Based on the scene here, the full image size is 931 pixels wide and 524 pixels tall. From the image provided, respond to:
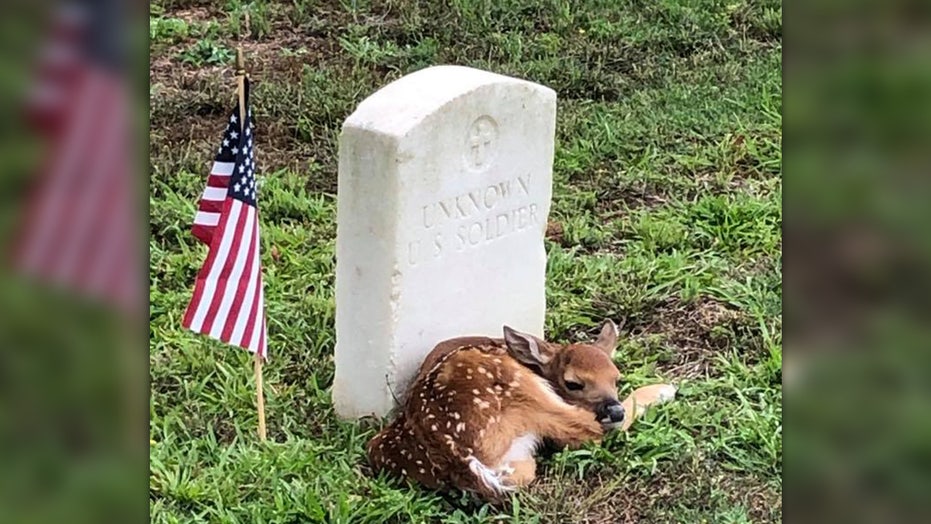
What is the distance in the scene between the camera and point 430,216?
3.93 metres

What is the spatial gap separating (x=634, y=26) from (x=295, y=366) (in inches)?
230

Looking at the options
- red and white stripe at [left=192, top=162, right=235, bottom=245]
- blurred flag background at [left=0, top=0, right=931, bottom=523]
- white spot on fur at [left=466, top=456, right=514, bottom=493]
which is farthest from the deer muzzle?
blurred flag background at [left=0, top=0, right=931, bottom=523]

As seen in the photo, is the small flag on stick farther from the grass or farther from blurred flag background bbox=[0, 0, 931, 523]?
blurred flag background bbox=[0, 0, 931, 523]

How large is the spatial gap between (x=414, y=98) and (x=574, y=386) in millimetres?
1140

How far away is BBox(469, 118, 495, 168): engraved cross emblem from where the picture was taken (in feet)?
13.1

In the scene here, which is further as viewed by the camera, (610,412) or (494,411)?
(610,412)

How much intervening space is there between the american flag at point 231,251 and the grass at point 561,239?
470mm
